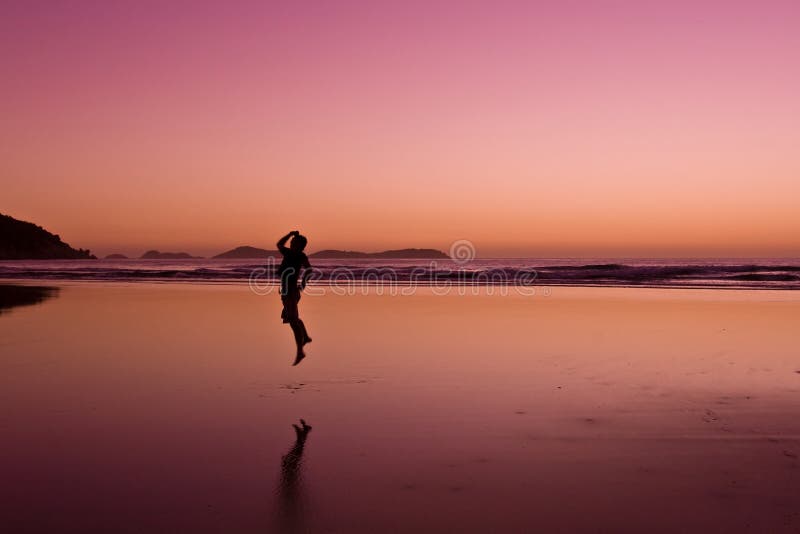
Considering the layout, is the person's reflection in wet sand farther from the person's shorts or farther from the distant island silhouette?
the distant island silhouette

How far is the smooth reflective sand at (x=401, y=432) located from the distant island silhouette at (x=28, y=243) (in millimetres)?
167700

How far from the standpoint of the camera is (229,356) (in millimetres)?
10945

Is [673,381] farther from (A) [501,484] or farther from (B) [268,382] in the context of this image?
(B) [268,382]

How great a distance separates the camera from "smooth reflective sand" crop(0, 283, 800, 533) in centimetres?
454

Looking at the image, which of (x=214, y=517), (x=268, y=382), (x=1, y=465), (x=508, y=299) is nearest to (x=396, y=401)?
(x=268, y=382)

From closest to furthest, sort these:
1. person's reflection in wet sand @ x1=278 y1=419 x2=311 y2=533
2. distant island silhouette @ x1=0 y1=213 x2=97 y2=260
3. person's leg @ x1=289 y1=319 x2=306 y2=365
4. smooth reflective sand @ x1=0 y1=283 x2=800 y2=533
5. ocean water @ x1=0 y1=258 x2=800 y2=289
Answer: person's reflection in wet sand @ x1=278 y1=419 x2=311 y2=533
smooth reflective sand @ x1=0 y1=283 x2=800 y2=533
person's leg @ x1=289 y1=319 x2=306 y2=365
ocean water @ x1=0 y1=258 x2=800 y2=289
distant island silhouette @ x1=0 y1=213 x2=97 y2=260

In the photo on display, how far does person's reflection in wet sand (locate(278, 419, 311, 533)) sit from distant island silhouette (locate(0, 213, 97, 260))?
17213cm

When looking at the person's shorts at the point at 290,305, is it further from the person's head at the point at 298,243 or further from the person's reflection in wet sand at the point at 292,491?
the person's reflection in wet sand at the point at 292,491

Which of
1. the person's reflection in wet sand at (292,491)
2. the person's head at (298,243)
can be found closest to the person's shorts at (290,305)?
the person's head at (298,243)

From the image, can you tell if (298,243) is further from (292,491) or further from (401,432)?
(292,491)

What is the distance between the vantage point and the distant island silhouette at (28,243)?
160625 mm

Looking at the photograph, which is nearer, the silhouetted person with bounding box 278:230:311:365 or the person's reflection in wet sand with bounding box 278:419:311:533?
the person's reflection in wet sand with bounding box 278:419:311:533

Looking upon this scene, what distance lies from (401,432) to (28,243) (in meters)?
190

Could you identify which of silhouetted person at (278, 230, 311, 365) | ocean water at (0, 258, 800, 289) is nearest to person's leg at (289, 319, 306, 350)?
silhouetted person at (278, 230, 311, 365)
